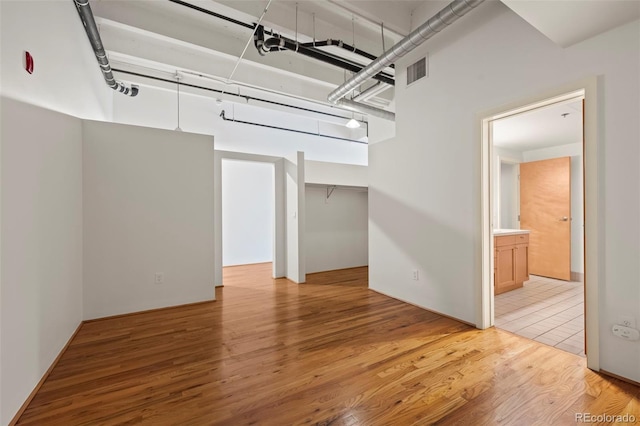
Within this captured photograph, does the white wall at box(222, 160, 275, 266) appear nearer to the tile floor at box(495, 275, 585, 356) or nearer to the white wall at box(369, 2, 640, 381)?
the white wall at box(369, 2, 640, 381)

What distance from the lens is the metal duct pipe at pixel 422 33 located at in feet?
7.92

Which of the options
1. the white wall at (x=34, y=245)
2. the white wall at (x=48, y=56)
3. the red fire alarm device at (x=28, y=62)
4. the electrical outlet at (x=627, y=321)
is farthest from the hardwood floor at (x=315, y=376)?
the red fire alarm device at (x=28, y=62)

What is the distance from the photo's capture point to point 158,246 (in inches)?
144

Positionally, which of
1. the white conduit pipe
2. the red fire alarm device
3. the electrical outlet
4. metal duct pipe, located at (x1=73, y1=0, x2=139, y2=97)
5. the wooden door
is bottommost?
the electrical outlet

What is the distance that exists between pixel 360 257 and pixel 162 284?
4.30 metres

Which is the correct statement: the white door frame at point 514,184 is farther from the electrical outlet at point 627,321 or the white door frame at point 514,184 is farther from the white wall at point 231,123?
the electrical outlet at point 627,321

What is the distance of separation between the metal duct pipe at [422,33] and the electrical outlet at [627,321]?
2683 millimetres

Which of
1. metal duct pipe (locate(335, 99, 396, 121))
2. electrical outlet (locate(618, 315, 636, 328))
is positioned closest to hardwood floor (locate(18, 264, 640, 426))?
electrical outlet (locate(618, 315, 636, 328))

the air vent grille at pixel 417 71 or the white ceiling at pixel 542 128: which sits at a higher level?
the air vent grille at pixel 417 71

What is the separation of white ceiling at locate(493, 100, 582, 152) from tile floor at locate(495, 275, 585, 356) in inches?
94.6

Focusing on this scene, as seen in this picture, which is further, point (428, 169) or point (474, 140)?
point (428, 169)

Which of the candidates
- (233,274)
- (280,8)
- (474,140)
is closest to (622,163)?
(474,140)

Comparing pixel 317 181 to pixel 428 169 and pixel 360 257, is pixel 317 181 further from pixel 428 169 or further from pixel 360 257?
pixel 428 169

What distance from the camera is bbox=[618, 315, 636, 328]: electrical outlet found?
6.45 ft
